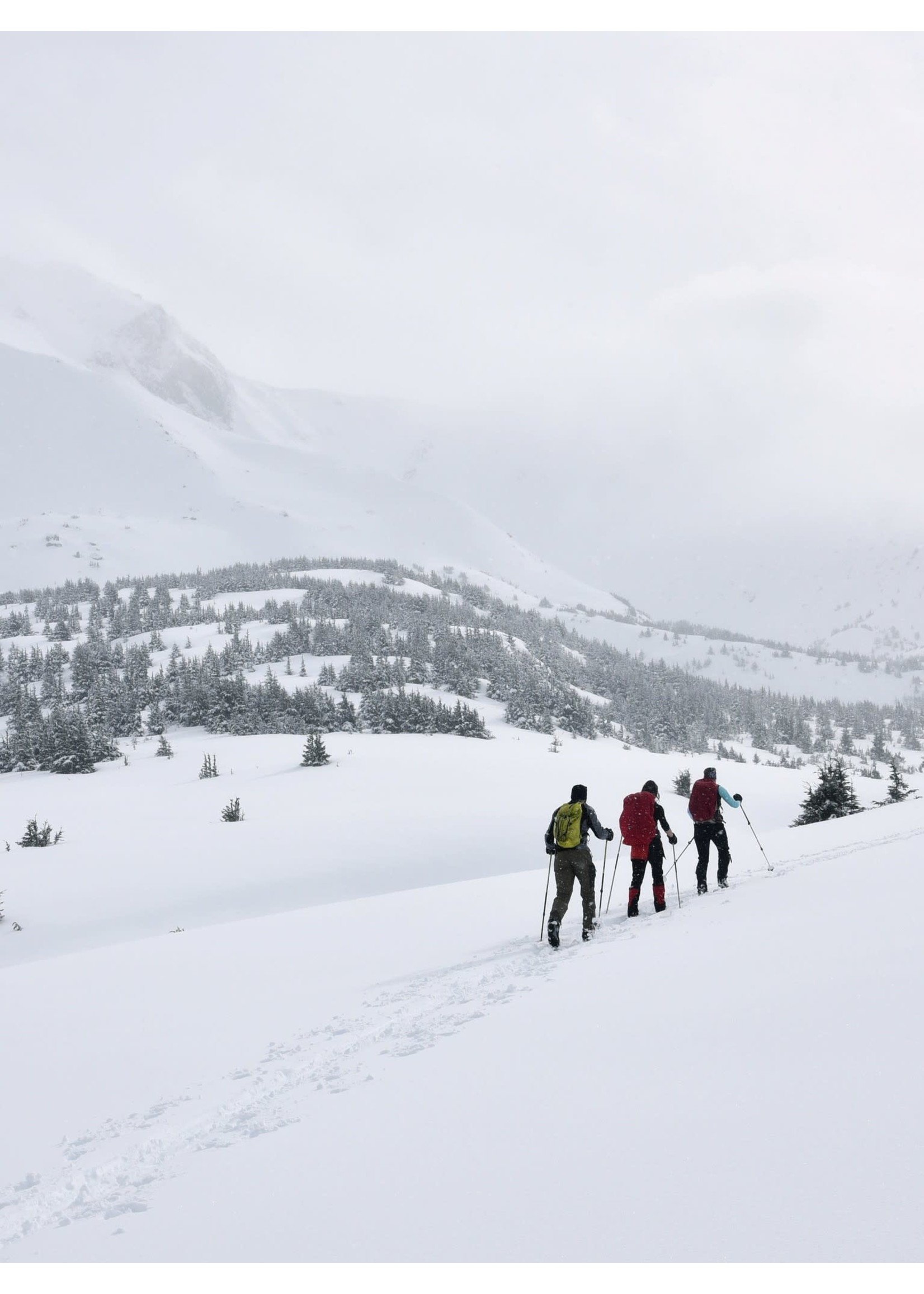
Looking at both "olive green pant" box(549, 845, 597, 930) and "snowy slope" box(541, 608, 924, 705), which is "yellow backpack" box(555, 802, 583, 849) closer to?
"olive green pant" box(549, 845, 597, 930)

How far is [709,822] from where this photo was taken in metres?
11.0

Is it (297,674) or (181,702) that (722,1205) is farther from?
Answer: (297,674)

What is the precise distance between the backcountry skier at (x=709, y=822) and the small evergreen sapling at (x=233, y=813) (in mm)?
13003

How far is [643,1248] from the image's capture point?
98.9 inches

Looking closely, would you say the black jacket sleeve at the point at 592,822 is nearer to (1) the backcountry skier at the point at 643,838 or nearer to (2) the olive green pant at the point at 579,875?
(2) the olive green pant at the point at 579,875

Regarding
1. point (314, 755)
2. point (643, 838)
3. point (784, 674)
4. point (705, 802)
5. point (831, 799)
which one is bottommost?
point (831, 799)

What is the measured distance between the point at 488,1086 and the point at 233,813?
16398mm

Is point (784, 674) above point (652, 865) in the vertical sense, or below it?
above

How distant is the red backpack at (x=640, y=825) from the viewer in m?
10.3

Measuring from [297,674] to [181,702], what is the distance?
12.9 metres

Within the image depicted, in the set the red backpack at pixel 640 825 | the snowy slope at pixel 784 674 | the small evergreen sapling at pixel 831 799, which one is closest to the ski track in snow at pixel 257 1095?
the red backpack at pixel 640 825

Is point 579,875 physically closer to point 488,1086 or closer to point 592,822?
point 592,822

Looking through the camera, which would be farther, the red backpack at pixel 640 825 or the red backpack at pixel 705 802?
the red backpack at pixel 705 802

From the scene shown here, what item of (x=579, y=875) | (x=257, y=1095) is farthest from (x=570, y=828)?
(x=257, y=1095)
